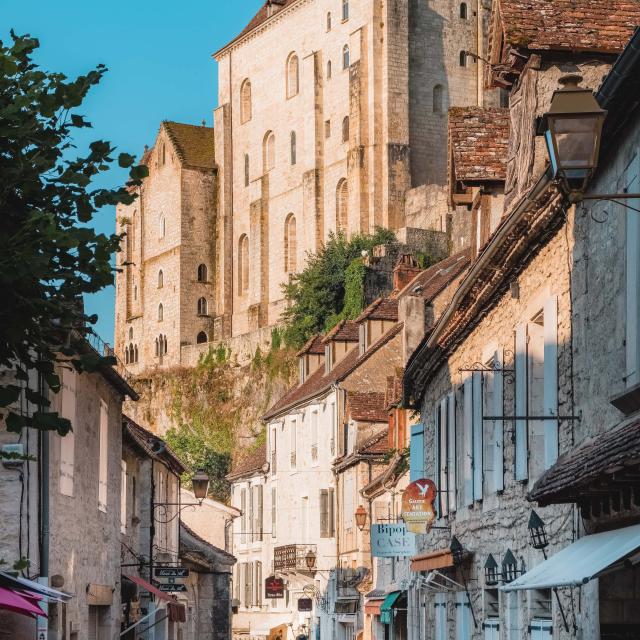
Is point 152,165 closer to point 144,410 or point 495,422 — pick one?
point 144,410

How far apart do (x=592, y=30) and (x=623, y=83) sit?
657 cm

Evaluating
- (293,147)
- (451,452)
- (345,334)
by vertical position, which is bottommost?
(451,452)

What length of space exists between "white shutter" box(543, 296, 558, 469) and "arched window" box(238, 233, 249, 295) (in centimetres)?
8331

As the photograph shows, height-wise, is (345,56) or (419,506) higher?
(345,56)

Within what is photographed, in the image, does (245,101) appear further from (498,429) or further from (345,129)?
(498,429)

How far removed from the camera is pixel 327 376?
49.3m

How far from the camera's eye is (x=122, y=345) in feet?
353

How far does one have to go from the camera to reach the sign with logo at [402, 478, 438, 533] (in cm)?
A: 2028

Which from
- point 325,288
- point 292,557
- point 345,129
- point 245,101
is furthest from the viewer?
point 245,101

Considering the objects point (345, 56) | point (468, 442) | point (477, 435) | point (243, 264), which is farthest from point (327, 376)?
point (243, 264)

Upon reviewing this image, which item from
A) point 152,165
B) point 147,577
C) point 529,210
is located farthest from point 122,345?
point 529,210

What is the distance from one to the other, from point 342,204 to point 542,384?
236 ft

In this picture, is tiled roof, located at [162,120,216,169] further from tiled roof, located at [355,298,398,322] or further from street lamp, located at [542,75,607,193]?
street lamp, located at [542,75,607,193]

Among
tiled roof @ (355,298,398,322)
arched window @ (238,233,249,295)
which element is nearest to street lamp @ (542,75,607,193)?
→ tiled roof @ (355,298,398,322)
